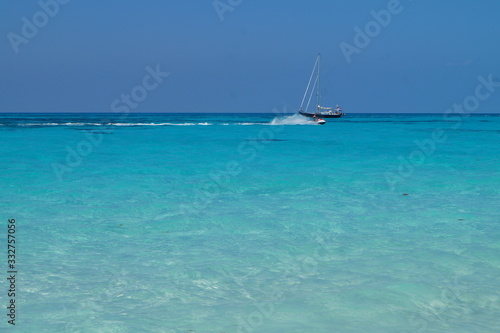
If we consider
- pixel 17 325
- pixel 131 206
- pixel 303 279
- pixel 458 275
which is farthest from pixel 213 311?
pixel 131 206

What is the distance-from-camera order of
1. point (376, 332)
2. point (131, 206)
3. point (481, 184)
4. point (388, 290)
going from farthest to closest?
point (481, 184)
point (131, 206)
point (388, 290)
point (376, 332)

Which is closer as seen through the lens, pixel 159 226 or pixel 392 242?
pixel 392 242

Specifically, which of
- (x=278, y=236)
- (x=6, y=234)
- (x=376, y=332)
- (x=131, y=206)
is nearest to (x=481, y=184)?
(x=278, y=236)

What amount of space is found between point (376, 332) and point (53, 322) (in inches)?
128

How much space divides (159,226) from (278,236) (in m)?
2.32

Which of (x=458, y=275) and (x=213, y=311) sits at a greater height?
(x=213, y=311)

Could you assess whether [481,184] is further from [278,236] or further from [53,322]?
[53,322]

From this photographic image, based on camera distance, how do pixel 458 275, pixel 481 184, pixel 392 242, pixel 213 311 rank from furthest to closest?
pixel 481 184, pixel 392 242, pixel 458 275, pixel 213 311

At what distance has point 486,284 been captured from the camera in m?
6.18

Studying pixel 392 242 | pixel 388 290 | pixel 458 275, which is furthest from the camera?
pixel 392 242

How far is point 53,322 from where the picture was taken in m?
5.07

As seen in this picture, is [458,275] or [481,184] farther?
[481,184]

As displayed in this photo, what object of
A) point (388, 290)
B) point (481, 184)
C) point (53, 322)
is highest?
point (53, 322)

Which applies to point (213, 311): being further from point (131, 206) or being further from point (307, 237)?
point (131, 206)
